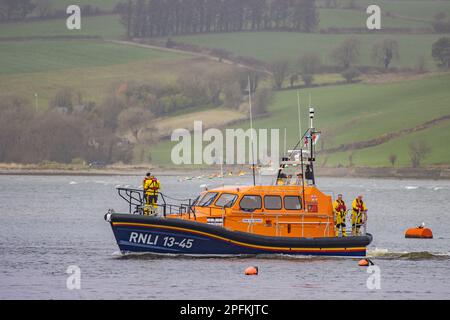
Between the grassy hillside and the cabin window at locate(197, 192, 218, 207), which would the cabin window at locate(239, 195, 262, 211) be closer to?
the cabin window at locate(197, 192, 218, 207)

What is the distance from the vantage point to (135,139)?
12112 centimetres

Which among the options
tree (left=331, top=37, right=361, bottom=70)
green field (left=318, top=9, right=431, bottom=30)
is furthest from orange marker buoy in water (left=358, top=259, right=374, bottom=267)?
green field (left=318, top=9, right=431, bottom=30)

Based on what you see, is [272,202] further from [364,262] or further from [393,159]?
[393,159]

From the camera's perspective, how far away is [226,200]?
1251 inches

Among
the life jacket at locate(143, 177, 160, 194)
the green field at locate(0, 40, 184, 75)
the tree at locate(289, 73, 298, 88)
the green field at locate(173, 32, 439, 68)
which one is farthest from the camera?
the green field at locate(173, 32, 439, 68)

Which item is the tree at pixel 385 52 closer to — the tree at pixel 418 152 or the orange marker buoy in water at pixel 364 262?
the tree at pixel 418 152

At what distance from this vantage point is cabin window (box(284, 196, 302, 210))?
31.8 metres

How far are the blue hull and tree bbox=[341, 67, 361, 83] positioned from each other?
112541 millimetres

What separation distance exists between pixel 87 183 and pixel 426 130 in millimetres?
43978

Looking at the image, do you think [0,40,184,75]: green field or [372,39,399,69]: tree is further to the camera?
[372,39,399,69]: tree

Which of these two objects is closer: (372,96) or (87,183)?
(87,183)

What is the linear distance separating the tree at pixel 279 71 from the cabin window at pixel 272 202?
110284 millimetres
